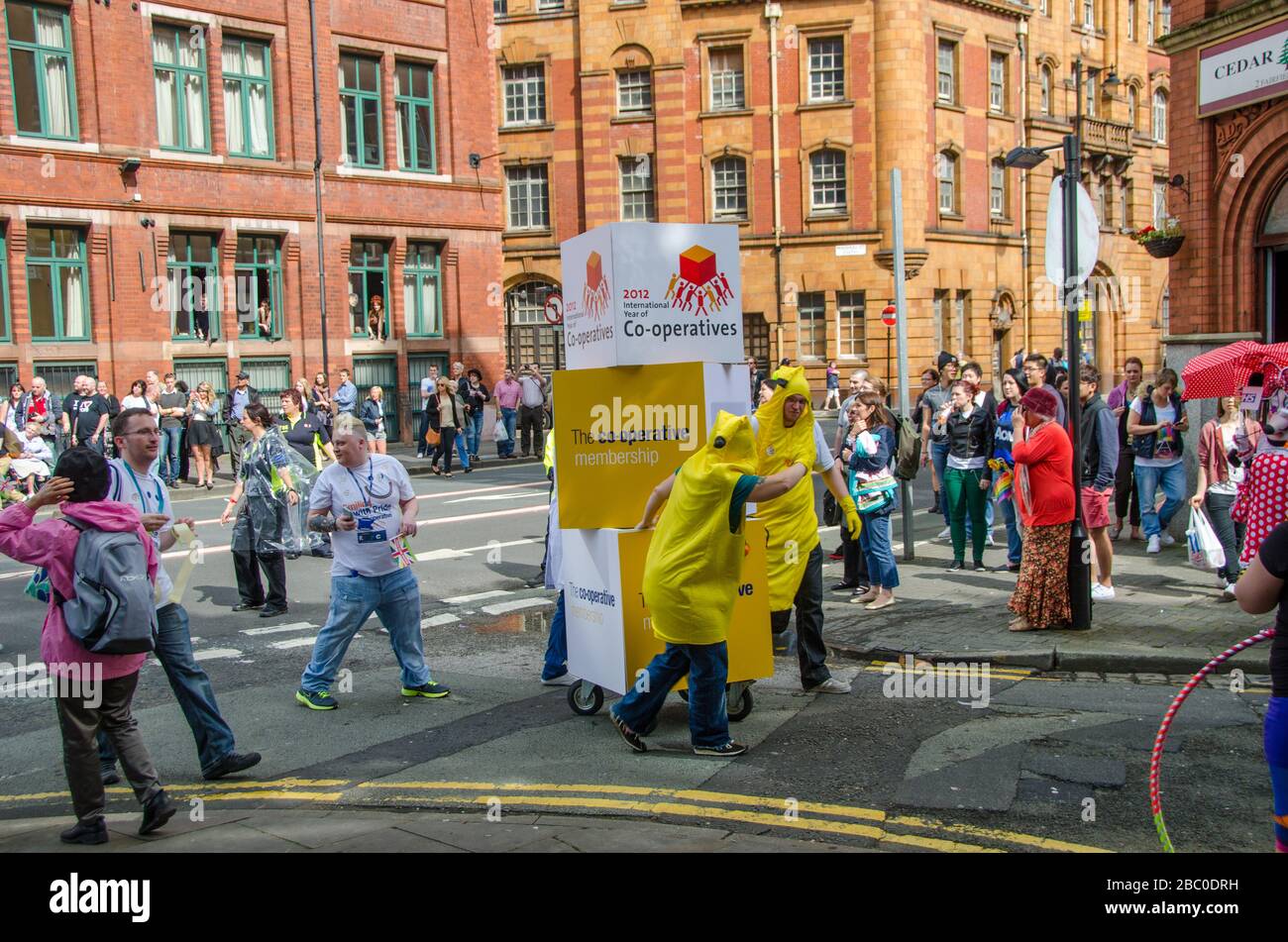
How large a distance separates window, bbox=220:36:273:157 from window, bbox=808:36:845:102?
63.8 ft

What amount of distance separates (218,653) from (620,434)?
433cm

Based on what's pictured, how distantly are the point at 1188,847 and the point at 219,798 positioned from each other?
4.70 metres

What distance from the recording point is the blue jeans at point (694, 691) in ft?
21.9

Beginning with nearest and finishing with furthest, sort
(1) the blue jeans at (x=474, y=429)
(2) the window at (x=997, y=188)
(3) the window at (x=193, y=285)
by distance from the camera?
1. (1) the blue jeans at (x=474, y=429)
2. (3) the window at (x=193, y=285)
3. (2) the window at (x=997, y=188)

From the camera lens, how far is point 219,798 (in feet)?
20.7

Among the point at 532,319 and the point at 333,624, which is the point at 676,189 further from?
the point at 333,624

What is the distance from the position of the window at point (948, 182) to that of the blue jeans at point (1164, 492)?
101ft

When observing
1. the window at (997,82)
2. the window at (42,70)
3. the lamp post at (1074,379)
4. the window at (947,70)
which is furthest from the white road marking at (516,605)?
the window at (997,82)

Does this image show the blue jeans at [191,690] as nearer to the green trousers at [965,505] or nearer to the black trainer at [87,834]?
the black trainer at [87,834]

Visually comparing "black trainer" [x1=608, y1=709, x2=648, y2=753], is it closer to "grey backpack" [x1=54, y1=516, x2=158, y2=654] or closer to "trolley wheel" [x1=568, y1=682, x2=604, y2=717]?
"trolley wheel" [x1=568, y1=682, x2=604, y2=717]

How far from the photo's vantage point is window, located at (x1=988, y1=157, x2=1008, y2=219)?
44031 mm

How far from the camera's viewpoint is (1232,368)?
8.87 m

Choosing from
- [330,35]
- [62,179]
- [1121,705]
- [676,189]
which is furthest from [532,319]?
[1121,705]

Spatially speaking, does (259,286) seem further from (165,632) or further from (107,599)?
(107,599)
